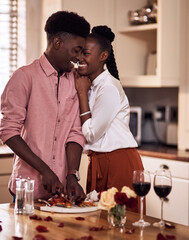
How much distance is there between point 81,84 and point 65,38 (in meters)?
0.26

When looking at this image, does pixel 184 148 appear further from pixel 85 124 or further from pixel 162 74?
pixel 85 124

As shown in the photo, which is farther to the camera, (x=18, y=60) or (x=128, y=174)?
(x=18, y=60)

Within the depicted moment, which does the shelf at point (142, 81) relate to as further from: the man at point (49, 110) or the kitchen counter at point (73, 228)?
the kitchen counter at point (73, 228)

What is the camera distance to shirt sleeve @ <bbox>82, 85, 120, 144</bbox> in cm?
237

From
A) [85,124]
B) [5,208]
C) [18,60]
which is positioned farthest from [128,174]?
[18,60]

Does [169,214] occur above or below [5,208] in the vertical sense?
below

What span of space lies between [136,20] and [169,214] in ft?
5.02

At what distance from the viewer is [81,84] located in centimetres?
244

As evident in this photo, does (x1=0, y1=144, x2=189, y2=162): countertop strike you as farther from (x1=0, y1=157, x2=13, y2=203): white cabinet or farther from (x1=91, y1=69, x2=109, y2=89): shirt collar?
(x1=91, y1=69, x2=109, y2=89): shirt collar

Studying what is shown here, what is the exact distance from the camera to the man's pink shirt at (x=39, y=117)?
220 cm

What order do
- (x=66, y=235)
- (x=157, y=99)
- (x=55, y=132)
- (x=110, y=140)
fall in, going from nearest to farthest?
(x=66, y=235) → (x=55, y=132) → (x=110, y=140) → (x=157, y=99)

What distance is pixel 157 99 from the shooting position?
446 centimetres

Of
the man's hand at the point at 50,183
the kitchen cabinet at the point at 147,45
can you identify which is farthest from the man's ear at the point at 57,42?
the kitchen cabinet at the point at 147,45

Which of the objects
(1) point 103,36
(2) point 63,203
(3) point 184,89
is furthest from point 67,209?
(3) point 184,89
